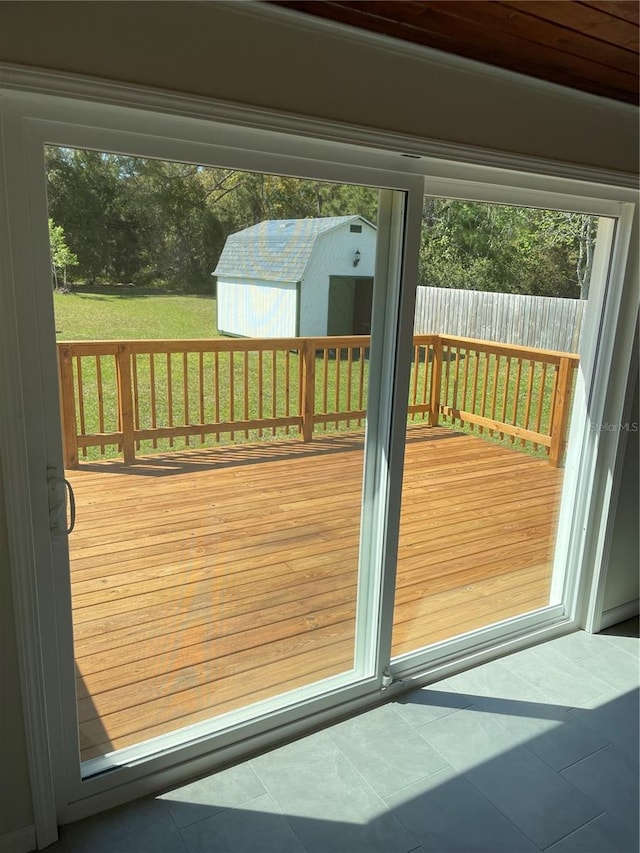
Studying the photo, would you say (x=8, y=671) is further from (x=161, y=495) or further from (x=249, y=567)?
(x=249, y=567)

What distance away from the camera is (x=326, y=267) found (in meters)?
2.02

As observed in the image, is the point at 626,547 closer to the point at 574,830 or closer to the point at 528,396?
the point at 528,396

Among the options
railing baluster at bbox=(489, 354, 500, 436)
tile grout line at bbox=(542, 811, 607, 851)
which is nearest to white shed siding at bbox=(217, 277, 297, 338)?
railing baluster at bbox=(489, 354, 500, 436)

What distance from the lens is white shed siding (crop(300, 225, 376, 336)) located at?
200 centimetres

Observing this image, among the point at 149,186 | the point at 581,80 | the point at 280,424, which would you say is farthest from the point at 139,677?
the point at 581,80

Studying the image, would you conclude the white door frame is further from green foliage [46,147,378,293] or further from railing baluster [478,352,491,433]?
railing baluster [478,352,491,433]

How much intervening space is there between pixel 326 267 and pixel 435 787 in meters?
1.75

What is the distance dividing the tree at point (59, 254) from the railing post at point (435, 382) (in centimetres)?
127

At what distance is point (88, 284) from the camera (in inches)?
64.9

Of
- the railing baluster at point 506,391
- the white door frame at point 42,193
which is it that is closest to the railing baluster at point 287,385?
the white door frame at point 42,193

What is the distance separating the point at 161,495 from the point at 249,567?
417 millimetres

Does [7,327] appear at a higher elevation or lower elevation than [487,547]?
higher

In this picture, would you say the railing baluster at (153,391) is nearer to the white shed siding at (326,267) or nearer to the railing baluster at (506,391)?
the white shed siding at (326,267)

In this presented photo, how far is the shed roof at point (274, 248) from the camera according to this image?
1.83 metres
